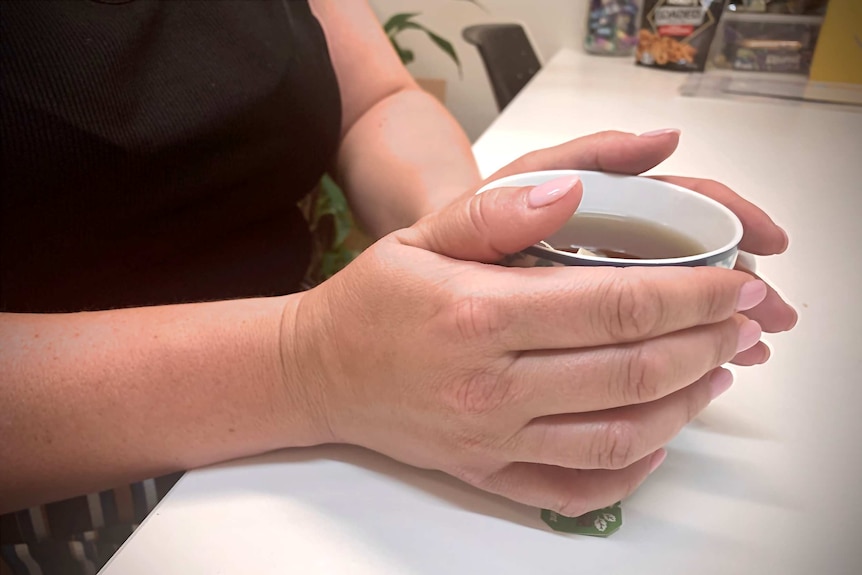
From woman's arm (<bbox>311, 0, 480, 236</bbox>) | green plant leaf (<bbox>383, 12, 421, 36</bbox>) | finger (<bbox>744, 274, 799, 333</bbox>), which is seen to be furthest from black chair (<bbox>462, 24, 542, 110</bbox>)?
finger (<bbox>744, 274, 799, 333</bbox>)

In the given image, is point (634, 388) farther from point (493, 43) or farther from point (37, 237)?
point (493, 43)

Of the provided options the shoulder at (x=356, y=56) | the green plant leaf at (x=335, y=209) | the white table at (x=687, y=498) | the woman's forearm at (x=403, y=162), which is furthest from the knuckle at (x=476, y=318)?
the green plant leaf at (x=335, y=209)

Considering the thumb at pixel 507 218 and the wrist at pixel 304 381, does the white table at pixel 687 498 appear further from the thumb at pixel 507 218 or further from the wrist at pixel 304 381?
the thumb at pixel 507 218

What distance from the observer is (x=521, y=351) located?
310mm

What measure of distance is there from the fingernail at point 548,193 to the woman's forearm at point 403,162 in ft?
0.99

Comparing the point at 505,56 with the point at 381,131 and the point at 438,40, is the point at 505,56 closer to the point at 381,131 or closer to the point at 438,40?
the point at 438,40

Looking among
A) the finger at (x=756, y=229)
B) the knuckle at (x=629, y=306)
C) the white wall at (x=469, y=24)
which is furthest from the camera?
the white wall at (x=469, y=24)

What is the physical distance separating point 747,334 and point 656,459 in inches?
3.2

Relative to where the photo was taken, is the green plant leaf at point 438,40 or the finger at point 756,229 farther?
the green plant leaf at point 438,40

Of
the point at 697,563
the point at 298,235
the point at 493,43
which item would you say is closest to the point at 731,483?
the point at 697,563

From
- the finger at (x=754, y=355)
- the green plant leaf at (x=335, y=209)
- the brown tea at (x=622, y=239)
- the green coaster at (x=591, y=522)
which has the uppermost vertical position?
the brown tea at (x=622, y=239)

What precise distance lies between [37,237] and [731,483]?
51 centimetres

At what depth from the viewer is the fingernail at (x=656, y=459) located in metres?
0.34

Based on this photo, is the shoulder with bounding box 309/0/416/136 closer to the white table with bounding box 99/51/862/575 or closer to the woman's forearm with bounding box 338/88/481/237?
the woman's forearm with bounding box 338/88/481/237
